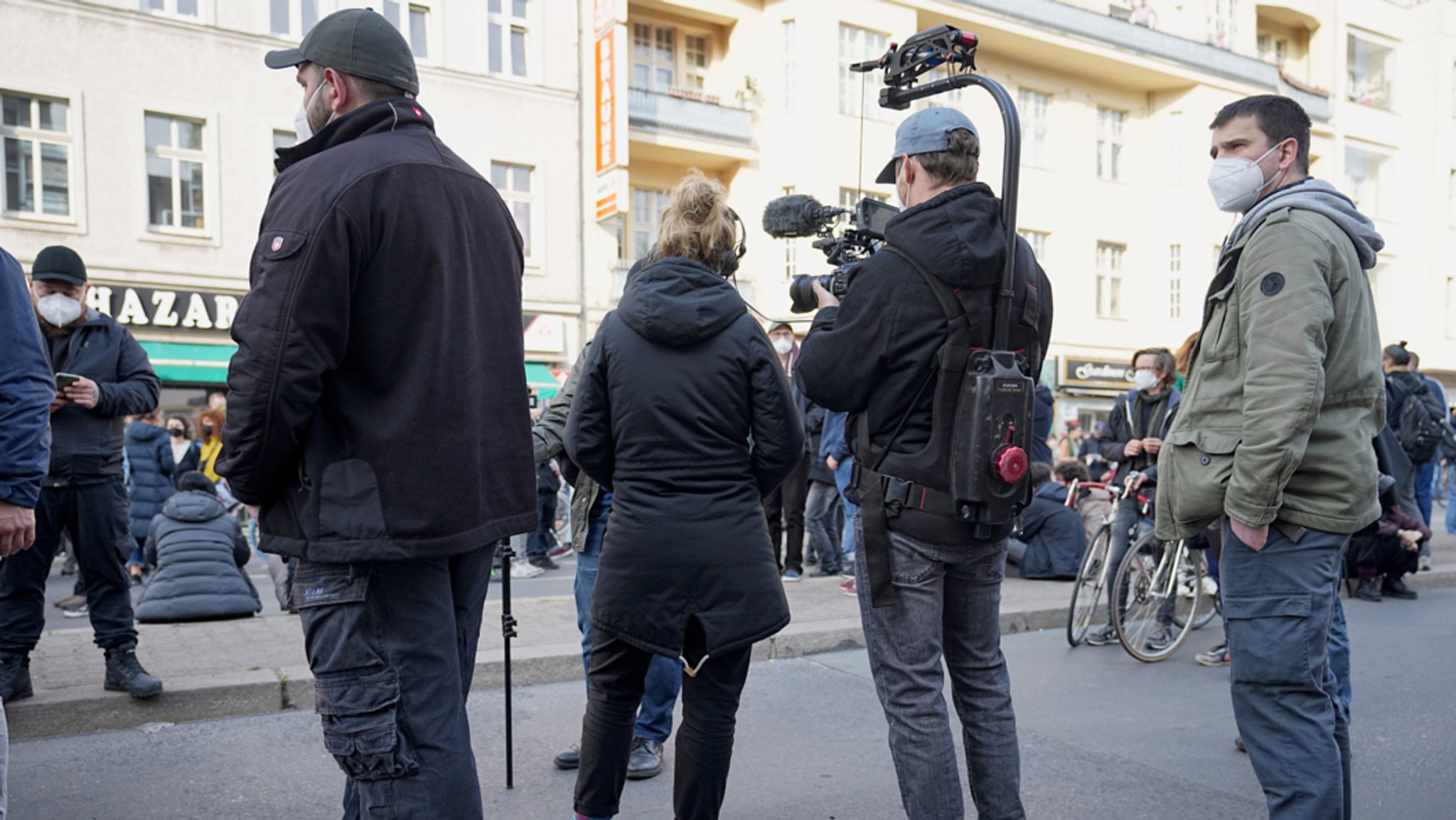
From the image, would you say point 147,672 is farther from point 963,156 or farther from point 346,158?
point 963,156

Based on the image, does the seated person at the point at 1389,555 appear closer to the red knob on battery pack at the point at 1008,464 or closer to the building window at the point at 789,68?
the red knob on battery pack at the point at 1008,464

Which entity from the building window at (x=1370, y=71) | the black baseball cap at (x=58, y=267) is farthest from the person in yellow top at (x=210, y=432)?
the building window at (x=1370, y=71)

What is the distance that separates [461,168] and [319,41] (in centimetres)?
43

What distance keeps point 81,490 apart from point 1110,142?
A: 27552 mm

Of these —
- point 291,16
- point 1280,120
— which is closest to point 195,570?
point 1280,120

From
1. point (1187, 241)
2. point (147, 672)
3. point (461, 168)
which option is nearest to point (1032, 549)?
point (147, 672)

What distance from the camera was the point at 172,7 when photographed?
57.1ft

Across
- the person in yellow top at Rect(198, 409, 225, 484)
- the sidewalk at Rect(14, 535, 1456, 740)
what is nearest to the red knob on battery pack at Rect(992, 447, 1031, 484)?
the sidewalk at Rect(14, 535, 1456, 740)

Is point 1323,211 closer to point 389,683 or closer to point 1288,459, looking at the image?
point 1288,459

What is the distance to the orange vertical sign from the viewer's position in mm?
20156

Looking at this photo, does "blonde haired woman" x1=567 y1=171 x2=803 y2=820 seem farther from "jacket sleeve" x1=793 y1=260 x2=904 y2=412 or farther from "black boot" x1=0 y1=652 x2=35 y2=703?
"black boot" x1=0 y1=652 x2=35 y2=703

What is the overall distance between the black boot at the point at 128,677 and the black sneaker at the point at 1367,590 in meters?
8.47

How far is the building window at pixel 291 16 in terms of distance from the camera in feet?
59.7

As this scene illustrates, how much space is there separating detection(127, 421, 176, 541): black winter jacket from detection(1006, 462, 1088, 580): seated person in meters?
7.46
